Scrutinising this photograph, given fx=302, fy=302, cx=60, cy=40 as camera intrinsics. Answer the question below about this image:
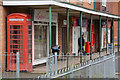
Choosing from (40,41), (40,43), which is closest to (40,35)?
(40,41)

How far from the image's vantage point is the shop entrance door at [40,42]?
17938mm

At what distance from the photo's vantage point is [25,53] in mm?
15250

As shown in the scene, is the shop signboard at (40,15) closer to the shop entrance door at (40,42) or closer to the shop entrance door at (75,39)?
the shop entrance door at (40,42)

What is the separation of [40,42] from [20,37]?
350cm

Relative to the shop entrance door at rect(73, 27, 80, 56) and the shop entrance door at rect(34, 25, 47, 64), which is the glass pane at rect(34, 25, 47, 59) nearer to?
the shop entrance door at rect(34, 25, 47, 64)

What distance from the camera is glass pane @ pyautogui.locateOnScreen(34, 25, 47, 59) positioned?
59.2 feet

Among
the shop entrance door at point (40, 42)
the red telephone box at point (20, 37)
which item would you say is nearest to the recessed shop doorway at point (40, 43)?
the shop entrance door at point (40, 42)

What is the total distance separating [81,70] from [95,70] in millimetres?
1080

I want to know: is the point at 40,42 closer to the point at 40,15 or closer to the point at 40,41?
the point at 40,41

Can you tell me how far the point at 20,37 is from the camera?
50.3ft

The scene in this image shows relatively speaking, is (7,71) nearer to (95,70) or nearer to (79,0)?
(95,70)

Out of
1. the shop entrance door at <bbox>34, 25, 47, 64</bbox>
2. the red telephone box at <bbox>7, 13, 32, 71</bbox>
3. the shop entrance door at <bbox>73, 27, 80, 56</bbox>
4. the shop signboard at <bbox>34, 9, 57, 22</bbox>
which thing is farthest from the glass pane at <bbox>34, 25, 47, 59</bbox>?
the shop entrance door at <bbox>73, 27, 80, 56</bbox>

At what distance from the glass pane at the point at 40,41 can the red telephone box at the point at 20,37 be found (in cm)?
250

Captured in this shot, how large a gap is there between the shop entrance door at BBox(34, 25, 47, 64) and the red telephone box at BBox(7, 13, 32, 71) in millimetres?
2419
